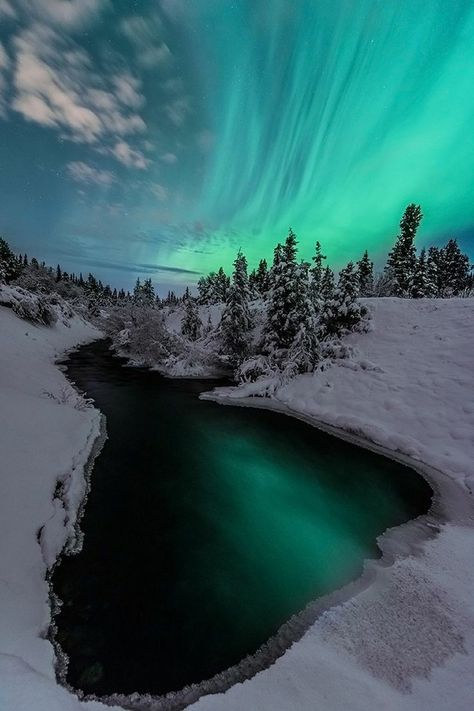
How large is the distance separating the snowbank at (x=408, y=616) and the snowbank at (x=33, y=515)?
2.21m

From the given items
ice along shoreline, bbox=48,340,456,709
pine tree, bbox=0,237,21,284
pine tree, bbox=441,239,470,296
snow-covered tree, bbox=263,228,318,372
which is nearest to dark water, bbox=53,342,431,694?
ice along shoreline, bbox=48,340,456,709

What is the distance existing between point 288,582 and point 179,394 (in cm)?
1652

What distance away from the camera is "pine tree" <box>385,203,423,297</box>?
137 feet

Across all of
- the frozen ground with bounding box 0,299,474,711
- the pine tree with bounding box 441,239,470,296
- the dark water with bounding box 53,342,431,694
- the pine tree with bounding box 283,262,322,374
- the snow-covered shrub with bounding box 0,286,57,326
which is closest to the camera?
the frozen ground with bounding box 0,299,474,711

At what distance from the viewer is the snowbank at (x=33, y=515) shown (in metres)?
4.06

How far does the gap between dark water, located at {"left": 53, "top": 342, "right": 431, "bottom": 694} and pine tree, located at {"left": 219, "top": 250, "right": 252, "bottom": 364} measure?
1424 cm

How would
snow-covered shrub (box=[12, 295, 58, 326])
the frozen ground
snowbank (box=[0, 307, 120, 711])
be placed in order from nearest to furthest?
snowbank (box=[0, 307, 120, 711]), the frozen ground, snow-covered shrub (box=[12, 295, 58, 326])

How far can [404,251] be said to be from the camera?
42.7 m

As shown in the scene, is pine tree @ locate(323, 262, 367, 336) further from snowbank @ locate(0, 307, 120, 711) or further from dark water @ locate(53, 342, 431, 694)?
snowbank @ locate(0, 307, 120, 711)

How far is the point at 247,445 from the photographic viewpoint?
14.4 meters

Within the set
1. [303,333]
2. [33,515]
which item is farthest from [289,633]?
[303,333]

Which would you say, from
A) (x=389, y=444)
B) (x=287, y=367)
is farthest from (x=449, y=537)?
(x=287, y=367)

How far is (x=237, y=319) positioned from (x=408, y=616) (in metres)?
24.7

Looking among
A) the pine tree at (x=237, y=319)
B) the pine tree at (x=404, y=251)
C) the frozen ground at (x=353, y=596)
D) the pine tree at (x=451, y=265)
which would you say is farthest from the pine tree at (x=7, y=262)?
the pine tree at (x=451, y=265)
